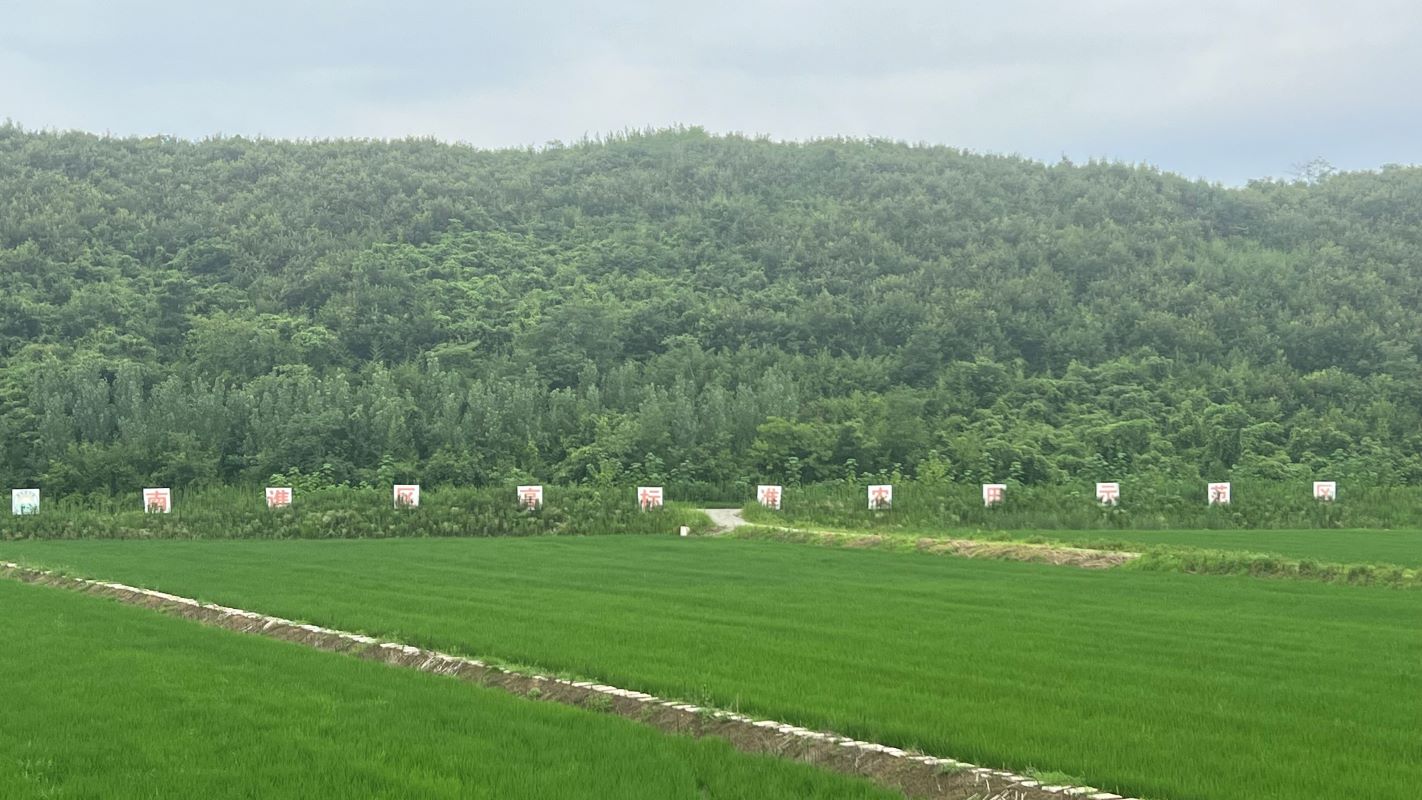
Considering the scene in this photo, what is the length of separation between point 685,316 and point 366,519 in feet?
139

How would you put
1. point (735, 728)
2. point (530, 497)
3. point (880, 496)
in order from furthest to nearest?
point (880, 496)
point (530, 497)
point (735, 728)

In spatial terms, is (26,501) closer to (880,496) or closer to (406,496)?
(406,496)

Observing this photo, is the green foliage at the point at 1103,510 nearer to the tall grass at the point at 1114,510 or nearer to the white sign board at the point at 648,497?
the tall grass at the point at 1114,510

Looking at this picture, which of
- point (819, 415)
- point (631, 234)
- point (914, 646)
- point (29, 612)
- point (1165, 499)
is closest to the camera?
point (914, 646)

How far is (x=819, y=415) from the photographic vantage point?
68188mm

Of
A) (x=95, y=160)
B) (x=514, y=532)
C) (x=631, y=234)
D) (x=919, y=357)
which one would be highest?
(x=95, y=160)

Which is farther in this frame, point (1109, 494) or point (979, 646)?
point (1109, 494)

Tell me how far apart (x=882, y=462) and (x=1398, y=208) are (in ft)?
221

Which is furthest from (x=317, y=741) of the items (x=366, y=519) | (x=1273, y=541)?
(x=366, y=519)

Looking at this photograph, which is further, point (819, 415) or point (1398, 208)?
point (1398, 208)

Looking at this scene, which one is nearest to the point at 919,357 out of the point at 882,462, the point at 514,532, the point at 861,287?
the point at 861,287

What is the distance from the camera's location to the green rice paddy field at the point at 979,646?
9773mm

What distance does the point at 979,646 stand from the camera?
15.4m

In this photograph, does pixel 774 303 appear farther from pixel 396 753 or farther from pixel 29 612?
pixel 396 753
